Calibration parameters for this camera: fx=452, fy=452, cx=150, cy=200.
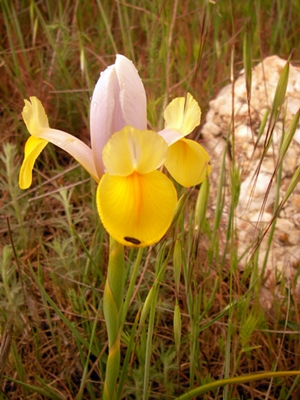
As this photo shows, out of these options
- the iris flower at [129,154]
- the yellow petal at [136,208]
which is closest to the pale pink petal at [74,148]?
the iris flower at [129,154]

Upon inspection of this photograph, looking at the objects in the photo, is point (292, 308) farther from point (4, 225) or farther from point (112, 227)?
point (4, 225)

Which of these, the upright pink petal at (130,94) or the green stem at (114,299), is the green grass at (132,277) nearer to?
the green stem at (114,299)

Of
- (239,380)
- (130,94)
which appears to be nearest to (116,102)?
(130,94)

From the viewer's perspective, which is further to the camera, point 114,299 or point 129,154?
point 114,299

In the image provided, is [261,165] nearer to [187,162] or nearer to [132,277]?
[187,162]

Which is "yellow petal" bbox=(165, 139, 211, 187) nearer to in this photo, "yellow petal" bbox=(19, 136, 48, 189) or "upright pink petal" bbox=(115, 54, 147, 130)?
"upright pink petal" bbox=(115, 54, 147, 130)

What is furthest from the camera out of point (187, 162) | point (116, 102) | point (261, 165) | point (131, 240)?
point (261, 165)

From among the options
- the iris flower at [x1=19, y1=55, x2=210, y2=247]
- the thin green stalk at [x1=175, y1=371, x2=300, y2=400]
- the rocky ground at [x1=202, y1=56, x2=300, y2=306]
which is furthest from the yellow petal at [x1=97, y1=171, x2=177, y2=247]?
the rocky ground at [x1=202, y1=56, x2=300, y2=306]
